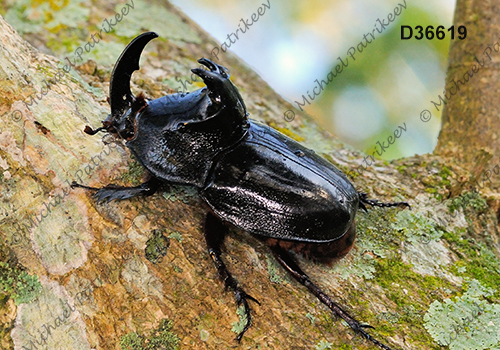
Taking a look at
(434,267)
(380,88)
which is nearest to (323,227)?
(434,267)

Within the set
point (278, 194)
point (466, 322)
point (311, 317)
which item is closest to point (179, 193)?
point (278, 194)

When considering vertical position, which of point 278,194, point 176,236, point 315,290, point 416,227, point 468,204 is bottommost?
point 176,236

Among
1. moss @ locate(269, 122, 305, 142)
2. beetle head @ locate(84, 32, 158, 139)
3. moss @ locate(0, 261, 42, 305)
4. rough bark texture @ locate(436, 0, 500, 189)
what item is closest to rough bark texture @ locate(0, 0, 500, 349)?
moss @ locate(0, 261, 42, 305)

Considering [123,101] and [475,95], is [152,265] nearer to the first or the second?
[123,101]

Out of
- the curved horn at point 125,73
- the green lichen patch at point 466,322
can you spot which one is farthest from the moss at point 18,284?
the green lichen patch at point 466,322

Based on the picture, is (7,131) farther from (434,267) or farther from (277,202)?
(434,267)

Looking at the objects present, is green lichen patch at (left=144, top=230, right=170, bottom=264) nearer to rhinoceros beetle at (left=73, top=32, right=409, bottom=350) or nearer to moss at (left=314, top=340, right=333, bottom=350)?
rhinoceros beetle at (left=73, top=32, right=409, bottom=350)
